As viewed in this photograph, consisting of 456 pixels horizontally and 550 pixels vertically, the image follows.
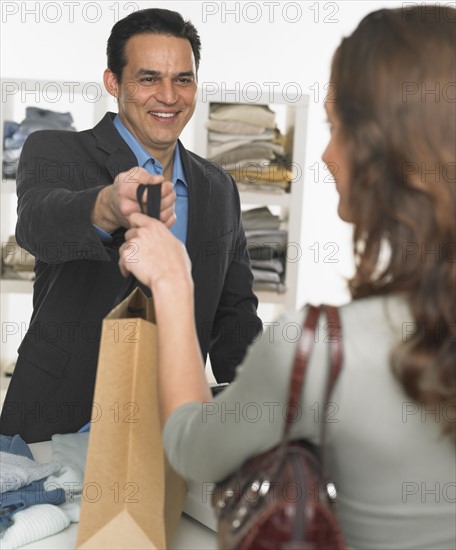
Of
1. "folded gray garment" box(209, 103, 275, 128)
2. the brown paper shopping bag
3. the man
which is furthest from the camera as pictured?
"folded gray garment" box(209, 103, 275, 128)

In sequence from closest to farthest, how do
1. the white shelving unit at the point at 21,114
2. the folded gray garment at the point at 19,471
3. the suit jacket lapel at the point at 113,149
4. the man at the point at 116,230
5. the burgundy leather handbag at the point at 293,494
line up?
the burgundy leather handbag at the point at 293,494
the folded gray garment at the point at 19,471
the man at the point at 116,230
the suit jacket lapel at the point at 113,149
the white shelving unit at the point at 21,114

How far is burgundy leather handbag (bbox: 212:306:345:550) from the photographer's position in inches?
32.6

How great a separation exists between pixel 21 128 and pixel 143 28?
146cm

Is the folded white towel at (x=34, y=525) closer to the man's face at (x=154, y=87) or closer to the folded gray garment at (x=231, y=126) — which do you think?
the man's face at (x=154, y=87)

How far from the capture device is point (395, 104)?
33.9 inches

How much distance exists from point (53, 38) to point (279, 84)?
1.26 m

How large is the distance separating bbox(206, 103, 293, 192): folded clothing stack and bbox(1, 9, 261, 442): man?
45.7 inches

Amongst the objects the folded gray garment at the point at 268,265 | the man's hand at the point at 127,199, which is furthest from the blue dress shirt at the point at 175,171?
the folded gray garment at the point at 268,265

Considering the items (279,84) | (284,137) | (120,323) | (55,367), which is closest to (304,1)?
(279,84)

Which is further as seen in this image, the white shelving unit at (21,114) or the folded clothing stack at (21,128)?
the folded clothing stack at (21,128)

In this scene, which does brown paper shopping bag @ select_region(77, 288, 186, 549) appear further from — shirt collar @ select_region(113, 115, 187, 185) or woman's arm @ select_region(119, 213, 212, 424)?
shirt collar @ select_region(113, 115, 187, 185)

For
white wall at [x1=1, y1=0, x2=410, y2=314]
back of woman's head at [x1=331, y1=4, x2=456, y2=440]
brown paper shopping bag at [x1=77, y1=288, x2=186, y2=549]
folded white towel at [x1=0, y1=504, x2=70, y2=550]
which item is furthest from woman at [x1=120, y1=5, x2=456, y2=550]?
white wall at [x1=1, y1=0, x2=410, y2=314]

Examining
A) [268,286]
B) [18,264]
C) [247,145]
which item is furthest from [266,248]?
[18,264]

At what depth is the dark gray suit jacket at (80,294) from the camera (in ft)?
6.01
